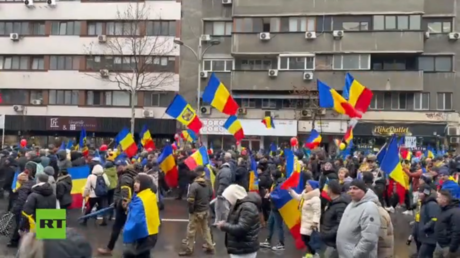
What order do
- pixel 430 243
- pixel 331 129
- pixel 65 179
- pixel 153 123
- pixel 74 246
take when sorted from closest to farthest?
pixel 74 246, pixel 430 243, pixel 65 179, pixel 331 129, pixel 153 123

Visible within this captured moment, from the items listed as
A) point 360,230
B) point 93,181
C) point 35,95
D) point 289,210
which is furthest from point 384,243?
point 35,95

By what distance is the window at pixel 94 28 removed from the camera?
41.6m

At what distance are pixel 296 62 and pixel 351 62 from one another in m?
3.76

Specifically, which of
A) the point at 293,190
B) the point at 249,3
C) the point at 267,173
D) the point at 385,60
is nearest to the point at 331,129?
the point at 385,60

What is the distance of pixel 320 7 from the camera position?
123 feet

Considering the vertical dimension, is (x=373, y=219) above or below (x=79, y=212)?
above

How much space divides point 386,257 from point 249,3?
3374 cm

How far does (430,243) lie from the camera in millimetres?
8133

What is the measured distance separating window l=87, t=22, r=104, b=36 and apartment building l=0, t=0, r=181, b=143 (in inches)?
2.7

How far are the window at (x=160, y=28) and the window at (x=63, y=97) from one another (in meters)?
7.65

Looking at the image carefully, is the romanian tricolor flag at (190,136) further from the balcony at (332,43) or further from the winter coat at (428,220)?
the balcony at (332,43)

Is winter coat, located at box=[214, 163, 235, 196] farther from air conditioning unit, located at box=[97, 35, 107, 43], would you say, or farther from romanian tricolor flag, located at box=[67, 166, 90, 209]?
air conditioning unit, located at box=[97, 35, 107, 43]

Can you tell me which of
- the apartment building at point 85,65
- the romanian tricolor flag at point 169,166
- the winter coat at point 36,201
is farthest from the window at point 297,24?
the winter coat at point 36,201

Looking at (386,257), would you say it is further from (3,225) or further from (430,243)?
(3,225)
